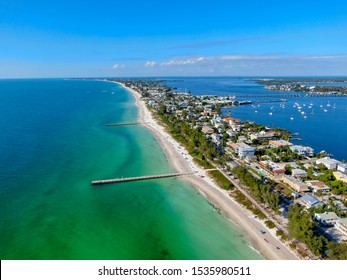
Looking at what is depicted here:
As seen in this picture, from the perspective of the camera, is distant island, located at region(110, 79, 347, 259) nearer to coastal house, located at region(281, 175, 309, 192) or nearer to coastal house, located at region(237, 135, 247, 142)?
coastal house, located at region(281, 175, 309, 192)

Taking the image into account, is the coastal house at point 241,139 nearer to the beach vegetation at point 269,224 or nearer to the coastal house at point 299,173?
the coastal house at point 299,173

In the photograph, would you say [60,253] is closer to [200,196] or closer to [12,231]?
[12,231]

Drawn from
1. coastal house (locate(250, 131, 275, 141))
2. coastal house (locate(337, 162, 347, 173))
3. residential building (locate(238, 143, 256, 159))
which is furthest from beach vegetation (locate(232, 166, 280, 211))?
coastal house (locate(250, 131, 275, 141))

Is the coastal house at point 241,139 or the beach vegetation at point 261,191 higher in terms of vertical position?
the beach vegetation at point 261,191

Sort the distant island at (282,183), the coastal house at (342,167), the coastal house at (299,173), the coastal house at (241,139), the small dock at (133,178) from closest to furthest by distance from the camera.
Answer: the distant island at (282,183) → the small dock at (133,178) → the coastal house at (299,173) → the coastal house at (342,167) → the coastal house at (241,139)

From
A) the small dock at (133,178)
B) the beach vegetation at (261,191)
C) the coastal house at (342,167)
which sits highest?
the beach vegetation at (261,191)

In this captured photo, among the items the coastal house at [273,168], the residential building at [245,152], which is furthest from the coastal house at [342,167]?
the residential building at [245,152]

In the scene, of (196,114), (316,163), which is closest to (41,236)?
(316,163)
